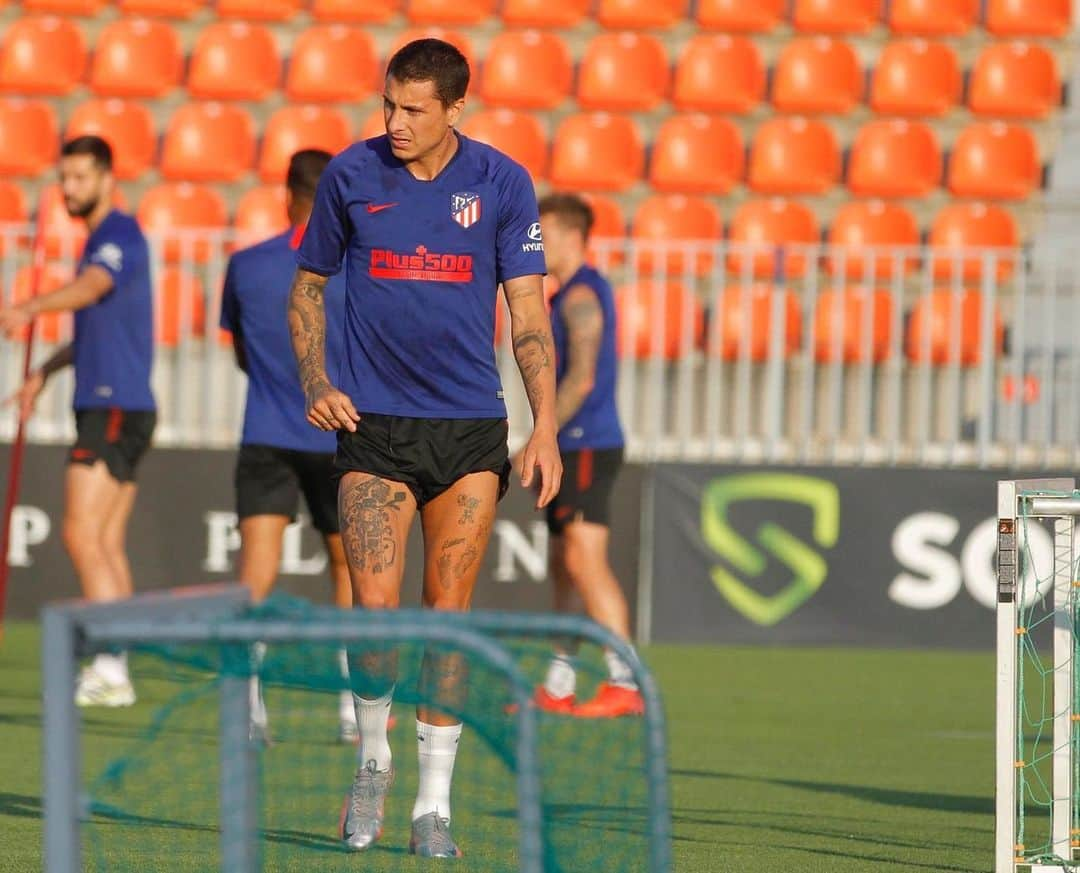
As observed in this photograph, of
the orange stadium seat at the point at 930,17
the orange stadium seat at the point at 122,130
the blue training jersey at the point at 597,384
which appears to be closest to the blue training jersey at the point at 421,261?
the blue training jersey at the point at 597,384

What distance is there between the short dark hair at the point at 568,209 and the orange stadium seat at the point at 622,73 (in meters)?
6.56

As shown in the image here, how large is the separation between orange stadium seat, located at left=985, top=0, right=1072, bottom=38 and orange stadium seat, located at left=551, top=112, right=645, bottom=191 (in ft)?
10.1

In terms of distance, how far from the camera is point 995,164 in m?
14.6

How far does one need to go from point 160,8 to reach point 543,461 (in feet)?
37.7

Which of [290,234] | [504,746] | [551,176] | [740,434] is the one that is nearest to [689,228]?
[551,176]

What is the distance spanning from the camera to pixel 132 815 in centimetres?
542

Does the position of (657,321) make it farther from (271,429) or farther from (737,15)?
(271,429)

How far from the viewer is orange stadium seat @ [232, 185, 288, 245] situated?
1372 centimetres

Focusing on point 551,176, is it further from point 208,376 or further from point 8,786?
point 8,786

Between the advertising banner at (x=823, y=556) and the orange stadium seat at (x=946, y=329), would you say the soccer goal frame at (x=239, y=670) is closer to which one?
the advertising banner at (x=823, y=556)

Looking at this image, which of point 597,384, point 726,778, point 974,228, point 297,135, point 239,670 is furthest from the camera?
point 297,135

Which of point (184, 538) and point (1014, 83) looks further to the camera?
point (1014, 83)

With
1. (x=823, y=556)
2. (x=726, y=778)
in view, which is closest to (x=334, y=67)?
(x=823, y=556)

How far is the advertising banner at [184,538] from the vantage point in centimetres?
1170
